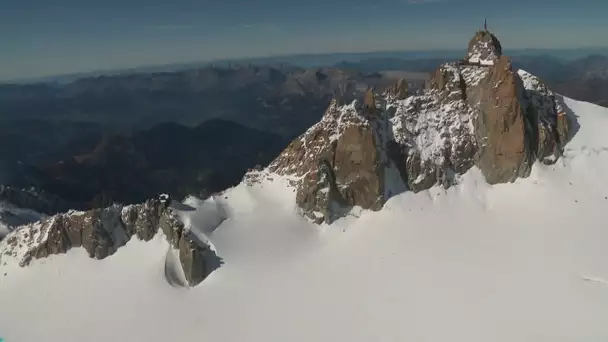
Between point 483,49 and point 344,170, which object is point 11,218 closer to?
point 344,170

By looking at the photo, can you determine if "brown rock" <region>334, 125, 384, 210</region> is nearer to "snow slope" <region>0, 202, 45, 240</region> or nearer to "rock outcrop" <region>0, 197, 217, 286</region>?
"rock outcrop" <region>0, 197, 217, 286</region>

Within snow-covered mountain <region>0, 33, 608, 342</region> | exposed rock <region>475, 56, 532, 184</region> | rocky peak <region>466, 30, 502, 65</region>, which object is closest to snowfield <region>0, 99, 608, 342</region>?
snow-covered mountain <region>0, 33, 608, 342</region>

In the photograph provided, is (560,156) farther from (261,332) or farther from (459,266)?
(261,332)

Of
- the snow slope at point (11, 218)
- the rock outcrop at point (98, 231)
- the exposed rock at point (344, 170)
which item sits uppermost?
the exposed rock at point (344, 170)

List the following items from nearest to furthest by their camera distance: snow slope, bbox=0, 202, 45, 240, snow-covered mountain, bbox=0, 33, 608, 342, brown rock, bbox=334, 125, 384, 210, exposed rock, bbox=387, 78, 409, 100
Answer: snow-covered mountain, bbox=0, 33, 608, 342 < brown rock, bbox=334, 125, 384, 210 < exposed rock, bbox=387, 78, 409, 100 < snow slope, bbox=0, 202, 45, 240

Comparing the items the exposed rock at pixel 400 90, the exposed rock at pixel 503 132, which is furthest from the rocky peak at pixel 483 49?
the exposed rock at pixel 400 90

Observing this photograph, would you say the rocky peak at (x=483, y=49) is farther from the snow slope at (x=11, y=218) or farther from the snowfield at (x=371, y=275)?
the snow slope at (x=11, y=218)
